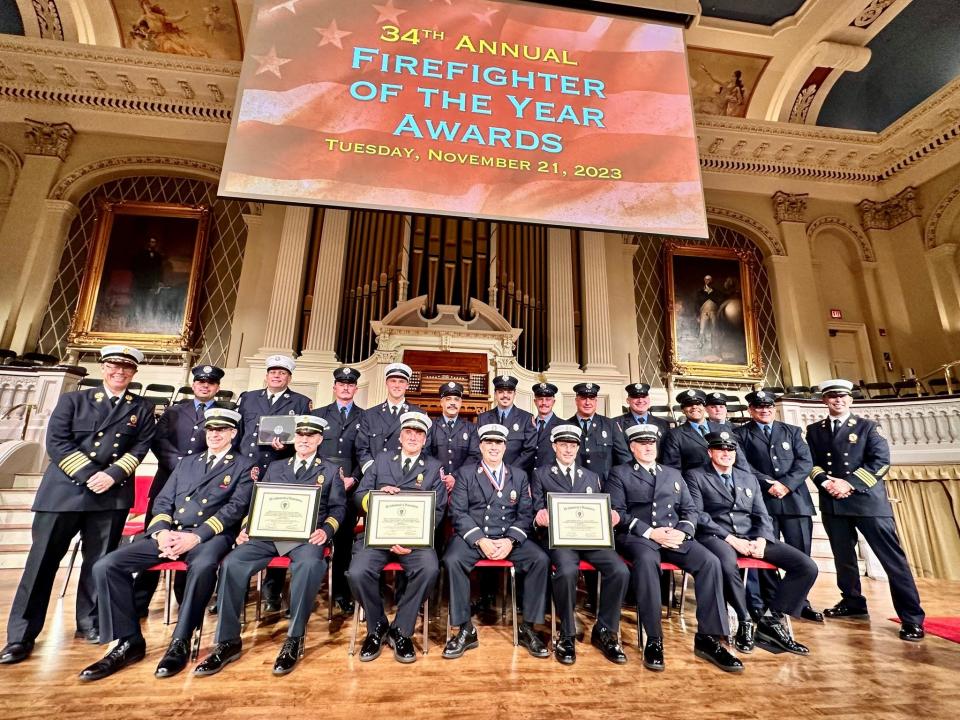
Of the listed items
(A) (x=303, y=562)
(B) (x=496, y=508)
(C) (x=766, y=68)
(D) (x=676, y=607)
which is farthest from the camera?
(C) (x=766, y=68)

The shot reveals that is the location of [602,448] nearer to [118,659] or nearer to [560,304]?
[118,659]

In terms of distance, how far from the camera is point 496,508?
295 centimetres

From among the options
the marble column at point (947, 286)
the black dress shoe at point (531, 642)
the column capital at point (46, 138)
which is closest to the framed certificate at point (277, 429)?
the black dress shoe at point (531, 642)

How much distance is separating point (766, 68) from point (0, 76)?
12.2 meters

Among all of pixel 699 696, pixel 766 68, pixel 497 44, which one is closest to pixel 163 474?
pixel 699 696

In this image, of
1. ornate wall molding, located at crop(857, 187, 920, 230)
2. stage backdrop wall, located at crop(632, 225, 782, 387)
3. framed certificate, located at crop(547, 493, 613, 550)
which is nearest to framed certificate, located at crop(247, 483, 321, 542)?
framed certificate, located at crop(547, 493, 613, 550)

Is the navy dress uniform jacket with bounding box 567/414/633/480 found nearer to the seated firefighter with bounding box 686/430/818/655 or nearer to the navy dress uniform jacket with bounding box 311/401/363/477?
the seated firefighter with bounding box 686/430/818/655

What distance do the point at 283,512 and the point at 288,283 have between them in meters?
5.38

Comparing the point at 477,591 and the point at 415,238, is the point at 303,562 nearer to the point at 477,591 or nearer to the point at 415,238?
the point at 477,591

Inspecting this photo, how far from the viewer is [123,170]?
25.7ft

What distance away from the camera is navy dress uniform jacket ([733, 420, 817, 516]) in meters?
3.44

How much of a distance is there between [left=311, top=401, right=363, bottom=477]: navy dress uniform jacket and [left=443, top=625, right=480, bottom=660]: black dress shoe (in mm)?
1433

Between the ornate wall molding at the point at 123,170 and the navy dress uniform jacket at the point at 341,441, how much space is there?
253 inches

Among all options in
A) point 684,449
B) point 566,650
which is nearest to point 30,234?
point 566,650
